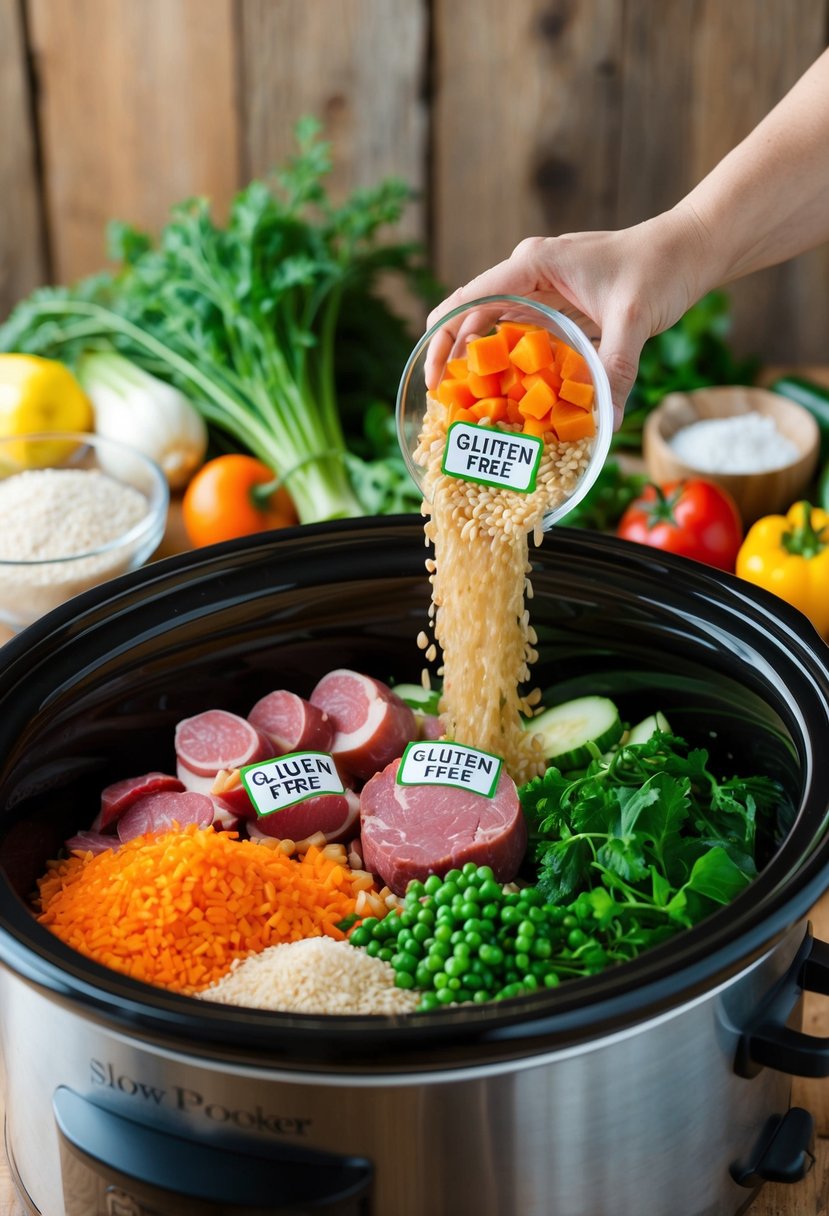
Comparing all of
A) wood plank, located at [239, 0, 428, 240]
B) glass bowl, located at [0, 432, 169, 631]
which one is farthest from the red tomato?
wood plank, located at [239, 0, 428, 240]

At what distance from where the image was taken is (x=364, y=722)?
175 centimetres

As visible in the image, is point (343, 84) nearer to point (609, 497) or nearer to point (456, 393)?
point (609, 497)

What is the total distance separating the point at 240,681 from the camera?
180cm

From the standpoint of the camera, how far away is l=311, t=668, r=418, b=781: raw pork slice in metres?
1.75

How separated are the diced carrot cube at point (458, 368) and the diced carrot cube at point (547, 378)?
0.26 feet

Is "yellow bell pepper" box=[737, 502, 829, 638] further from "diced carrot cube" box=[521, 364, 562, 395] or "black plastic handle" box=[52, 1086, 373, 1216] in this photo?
"black plastic handle" box=[52, 1086, 373, 1216]

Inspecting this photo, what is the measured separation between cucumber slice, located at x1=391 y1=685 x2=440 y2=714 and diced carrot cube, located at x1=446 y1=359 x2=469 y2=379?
50cm

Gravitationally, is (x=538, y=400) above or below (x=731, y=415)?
above

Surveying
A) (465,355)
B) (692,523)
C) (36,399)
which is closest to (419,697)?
(465,355)

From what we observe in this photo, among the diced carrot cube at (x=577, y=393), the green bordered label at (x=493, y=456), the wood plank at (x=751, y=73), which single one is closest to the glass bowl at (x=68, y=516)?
the green bordered label at (x=493, y=456)

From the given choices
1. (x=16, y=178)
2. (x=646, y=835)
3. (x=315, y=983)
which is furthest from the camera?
(x=16, y=178)

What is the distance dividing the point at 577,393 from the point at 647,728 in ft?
1.66

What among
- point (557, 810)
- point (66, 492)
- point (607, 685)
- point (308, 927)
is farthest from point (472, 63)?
point (308, 927)

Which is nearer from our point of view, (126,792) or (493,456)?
(493,456)
